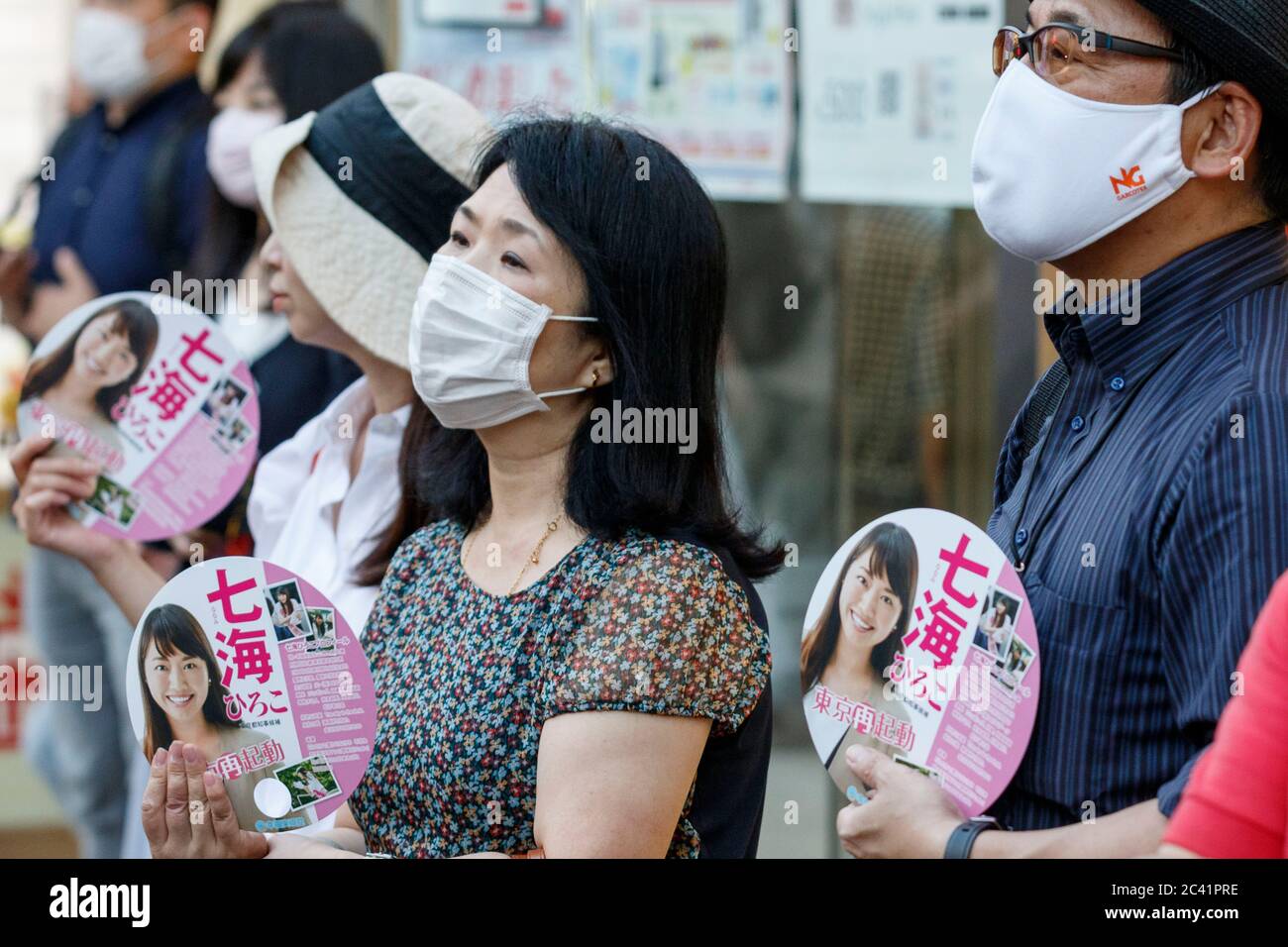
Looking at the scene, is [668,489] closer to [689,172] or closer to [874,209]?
[689,172]

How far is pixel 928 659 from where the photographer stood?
204 cm

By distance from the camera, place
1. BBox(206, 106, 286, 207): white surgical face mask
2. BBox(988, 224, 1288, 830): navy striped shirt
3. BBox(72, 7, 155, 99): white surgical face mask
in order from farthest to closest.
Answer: BBox(72, 7, 155, 99): white surgical face mask
BBox(206, 106, 286, 207): white surgical face mask
BBox(988, 224, 1288, 830): navy striped shirt

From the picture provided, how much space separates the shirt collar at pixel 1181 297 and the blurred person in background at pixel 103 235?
2685mm

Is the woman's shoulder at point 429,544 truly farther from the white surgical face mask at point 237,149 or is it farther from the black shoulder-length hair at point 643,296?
the white surgical face mask at point 237,149

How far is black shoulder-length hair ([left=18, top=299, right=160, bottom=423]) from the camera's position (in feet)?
9.62

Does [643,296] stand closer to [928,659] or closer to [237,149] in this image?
[928,659]

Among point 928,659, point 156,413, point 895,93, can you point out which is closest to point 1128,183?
point 928,659

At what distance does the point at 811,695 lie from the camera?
2.12 metres

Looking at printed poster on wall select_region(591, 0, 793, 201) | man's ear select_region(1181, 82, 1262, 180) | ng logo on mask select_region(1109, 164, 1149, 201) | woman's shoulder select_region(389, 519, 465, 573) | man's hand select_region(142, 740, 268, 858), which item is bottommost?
man's hand select_region(142, 740, 268, 858)

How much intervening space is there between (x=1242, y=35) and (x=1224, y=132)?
13 cm

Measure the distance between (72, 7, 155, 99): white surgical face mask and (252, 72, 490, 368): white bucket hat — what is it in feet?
5.65

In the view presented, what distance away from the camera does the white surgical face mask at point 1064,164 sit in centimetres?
209

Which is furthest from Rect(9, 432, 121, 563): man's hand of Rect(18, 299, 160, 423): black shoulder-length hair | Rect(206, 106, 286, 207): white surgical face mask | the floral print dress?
Rect(206, 106, 286, 207): white surgical face mask

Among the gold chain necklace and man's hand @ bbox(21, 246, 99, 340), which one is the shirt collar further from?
man's hand @ bbox(21, 246, 99, 340)
